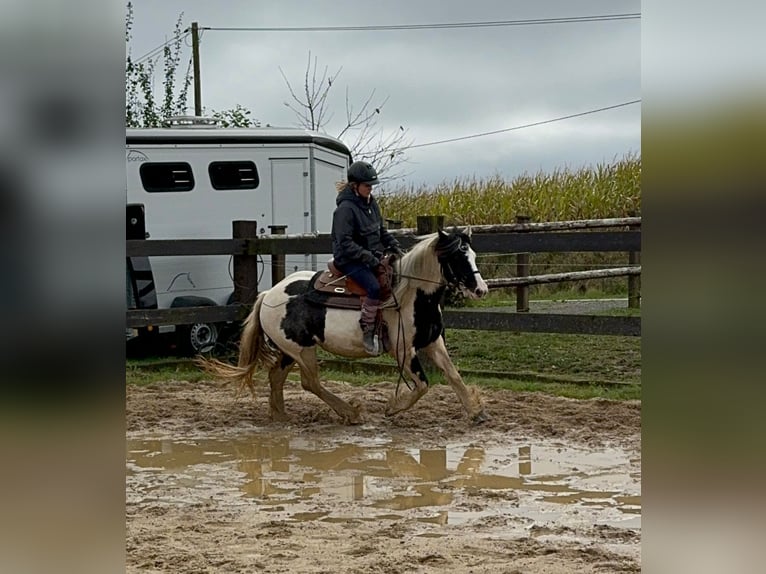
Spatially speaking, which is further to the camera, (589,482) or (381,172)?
(381,172)

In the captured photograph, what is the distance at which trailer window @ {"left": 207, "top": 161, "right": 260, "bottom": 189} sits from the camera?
12.9 m

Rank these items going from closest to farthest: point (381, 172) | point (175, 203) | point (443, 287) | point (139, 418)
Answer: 1. point (443, 287)
2. point (139, 418)
3. point (175, 203)
4. point (381, 172)

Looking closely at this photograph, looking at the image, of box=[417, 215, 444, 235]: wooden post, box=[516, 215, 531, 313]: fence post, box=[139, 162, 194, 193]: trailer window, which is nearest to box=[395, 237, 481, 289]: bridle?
box=[417, 215, 444, 235]: wooden post

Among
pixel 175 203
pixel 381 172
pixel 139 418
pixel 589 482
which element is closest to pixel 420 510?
pixel 589 482

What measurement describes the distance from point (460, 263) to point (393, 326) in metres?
0.82

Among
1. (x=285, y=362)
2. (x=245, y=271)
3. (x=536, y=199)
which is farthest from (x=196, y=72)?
(x=285, y=362)

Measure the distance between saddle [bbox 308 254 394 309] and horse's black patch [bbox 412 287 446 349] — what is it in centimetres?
27

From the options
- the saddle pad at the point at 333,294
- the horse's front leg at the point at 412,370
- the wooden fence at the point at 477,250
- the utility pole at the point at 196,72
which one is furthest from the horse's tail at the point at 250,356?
the utility pole at the point at 196,72

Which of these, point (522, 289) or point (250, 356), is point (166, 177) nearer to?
point (522, 289)

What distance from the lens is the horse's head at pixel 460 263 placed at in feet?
24.0

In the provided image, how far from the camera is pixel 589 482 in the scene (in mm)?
5855
